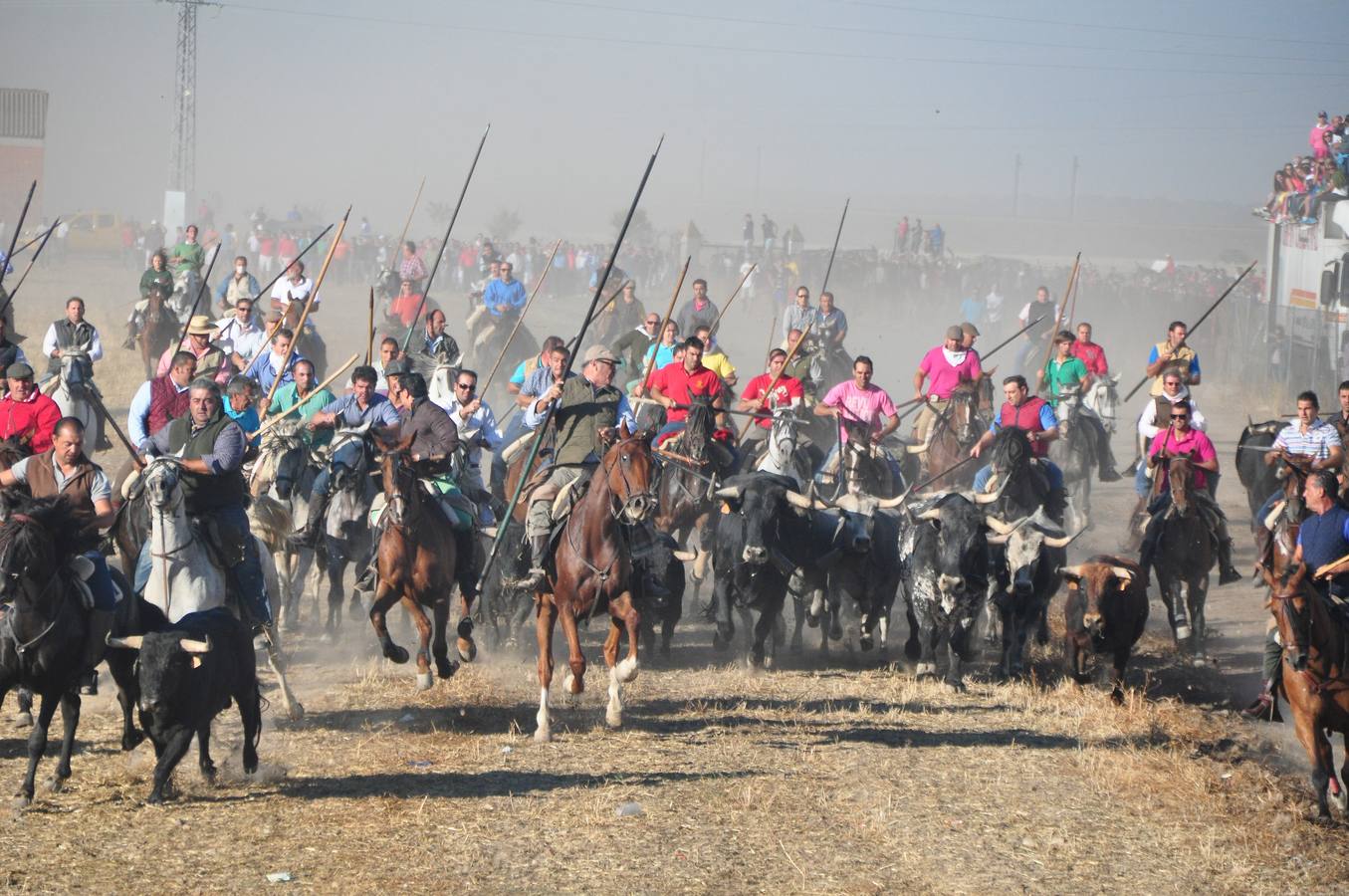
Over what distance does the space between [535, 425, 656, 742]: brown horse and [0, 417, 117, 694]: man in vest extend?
→ 113 inches

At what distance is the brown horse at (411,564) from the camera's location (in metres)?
11.5

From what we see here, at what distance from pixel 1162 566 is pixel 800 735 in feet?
15.2

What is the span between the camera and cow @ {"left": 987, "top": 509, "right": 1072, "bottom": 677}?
516 inches

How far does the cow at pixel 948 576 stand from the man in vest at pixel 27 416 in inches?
269

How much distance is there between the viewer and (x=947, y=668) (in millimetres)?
13586

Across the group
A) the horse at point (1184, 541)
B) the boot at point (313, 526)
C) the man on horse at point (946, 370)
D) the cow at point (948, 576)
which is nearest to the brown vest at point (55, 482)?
the boot at point (313, 526)

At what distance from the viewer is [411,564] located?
11656 millimetres

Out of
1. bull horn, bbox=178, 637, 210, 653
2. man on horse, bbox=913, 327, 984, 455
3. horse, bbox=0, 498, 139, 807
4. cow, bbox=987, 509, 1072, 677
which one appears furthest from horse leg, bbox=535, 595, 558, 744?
man on horse, bbox=913, 327, 984, 455

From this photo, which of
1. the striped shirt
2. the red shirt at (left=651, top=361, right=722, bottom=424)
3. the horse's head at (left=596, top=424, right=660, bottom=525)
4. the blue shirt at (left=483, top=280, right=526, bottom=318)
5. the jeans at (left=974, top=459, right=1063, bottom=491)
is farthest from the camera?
the blue shirt at (left=483, top=280, right=526, bottom=318)

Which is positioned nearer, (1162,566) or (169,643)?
(169,643)

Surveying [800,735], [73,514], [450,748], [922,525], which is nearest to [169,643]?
[73,514]

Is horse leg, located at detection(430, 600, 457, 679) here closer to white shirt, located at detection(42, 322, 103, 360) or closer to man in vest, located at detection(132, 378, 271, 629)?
man in vest, located at detection(132, 378, 271, 629)

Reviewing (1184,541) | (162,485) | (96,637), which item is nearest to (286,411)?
(162,485)

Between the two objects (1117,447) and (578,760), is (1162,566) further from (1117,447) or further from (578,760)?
(1117,447)
